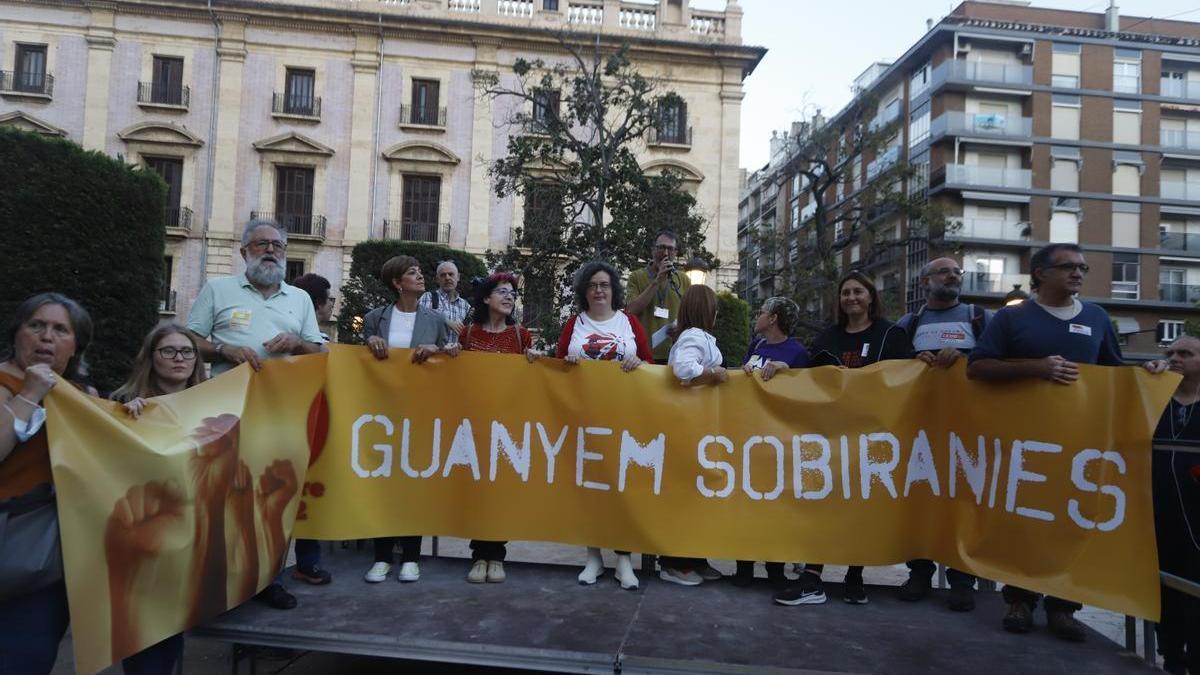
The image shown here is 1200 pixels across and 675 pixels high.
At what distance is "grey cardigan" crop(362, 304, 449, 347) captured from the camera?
184 inches

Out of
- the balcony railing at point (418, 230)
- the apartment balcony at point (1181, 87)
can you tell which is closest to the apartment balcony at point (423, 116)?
the balcony railing at point (418, 230)

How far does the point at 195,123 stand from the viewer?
29.2 m

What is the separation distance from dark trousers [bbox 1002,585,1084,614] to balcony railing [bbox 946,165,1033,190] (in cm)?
4178

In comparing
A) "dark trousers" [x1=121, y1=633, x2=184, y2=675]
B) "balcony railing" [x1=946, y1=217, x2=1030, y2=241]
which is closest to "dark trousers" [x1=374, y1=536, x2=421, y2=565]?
"dark trousers" [x1=121, y1=633, x2=184, y2=675]

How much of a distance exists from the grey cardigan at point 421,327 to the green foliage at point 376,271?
1700 centimetres

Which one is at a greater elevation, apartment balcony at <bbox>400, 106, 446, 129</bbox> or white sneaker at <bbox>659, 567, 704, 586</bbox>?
apartment balcony at <bbox>400, 106, 446, 129</bbox>

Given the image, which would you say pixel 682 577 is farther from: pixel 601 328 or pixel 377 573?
pixel 377 573

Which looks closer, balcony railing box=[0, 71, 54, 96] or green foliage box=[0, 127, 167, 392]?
green foliage box=[0, 127, 167, 392]

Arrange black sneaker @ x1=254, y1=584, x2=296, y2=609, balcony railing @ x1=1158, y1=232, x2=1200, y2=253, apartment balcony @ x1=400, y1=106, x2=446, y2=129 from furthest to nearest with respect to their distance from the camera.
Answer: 1. balcony railing @ x1=1158, y1=232, x2=1200, y2=253
2. apartment balcony @ x1=400, y1=106, x2=446, y2=129
3. black sneaker @ x1=254, y1=584, x2=296, y2=609

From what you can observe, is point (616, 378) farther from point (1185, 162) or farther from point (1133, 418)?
point (1185, 162)

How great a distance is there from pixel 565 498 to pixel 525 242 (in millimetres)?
15310

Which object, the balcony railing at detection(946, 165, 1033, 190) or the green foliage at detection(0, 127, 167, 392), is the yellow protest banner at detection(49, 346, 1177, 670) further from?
the balcony railing at detection(946, 165, 1033, 190)

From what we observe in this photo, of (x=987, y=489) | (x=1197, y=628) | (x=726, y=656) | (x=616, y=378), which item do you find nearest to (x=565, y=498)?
(x=616, y=378)

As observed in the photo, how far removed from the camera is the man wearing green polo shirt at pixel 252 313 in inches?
160
